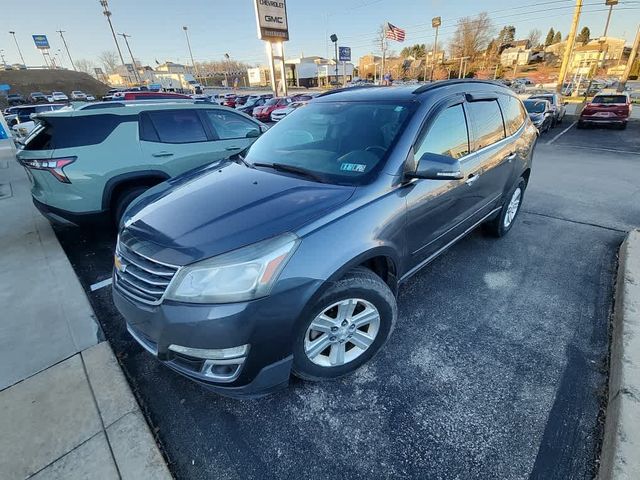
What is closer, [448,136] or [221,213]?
[221,213]

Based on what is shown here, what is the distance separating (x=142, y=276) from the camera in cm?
181

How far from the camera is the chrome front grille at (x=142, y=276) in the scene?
170 cm

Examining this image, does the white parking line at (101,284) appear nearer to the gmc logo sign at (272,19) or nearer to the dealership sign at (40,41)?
the gmc logo sign at (272,19)

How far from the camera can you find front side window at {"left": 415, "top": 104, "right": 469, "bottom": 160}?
7.86ft

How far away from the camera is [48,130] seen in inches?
143

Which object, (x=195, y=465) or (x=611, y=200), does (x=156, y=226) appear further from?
(x=611, y=200)

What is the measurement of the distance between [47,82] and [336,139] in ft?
262

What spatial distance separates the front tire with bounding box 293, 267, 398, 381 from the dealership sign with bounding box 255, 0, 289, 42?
28283 mm

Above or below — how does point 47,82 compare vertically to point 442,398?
above

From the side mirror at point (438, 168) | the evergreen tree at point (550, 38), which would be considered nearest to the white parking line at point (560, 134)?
the side mirror at point (438, 168)

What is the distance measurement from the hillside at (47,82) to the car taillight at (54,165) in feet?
238

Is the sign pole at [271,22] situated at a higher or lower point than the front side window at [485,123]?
higher

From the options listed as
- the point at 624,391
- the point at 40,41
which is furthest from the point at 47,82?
the point at 624,391

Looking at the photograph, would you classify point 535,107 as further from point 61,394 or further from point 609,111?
point 61,394
